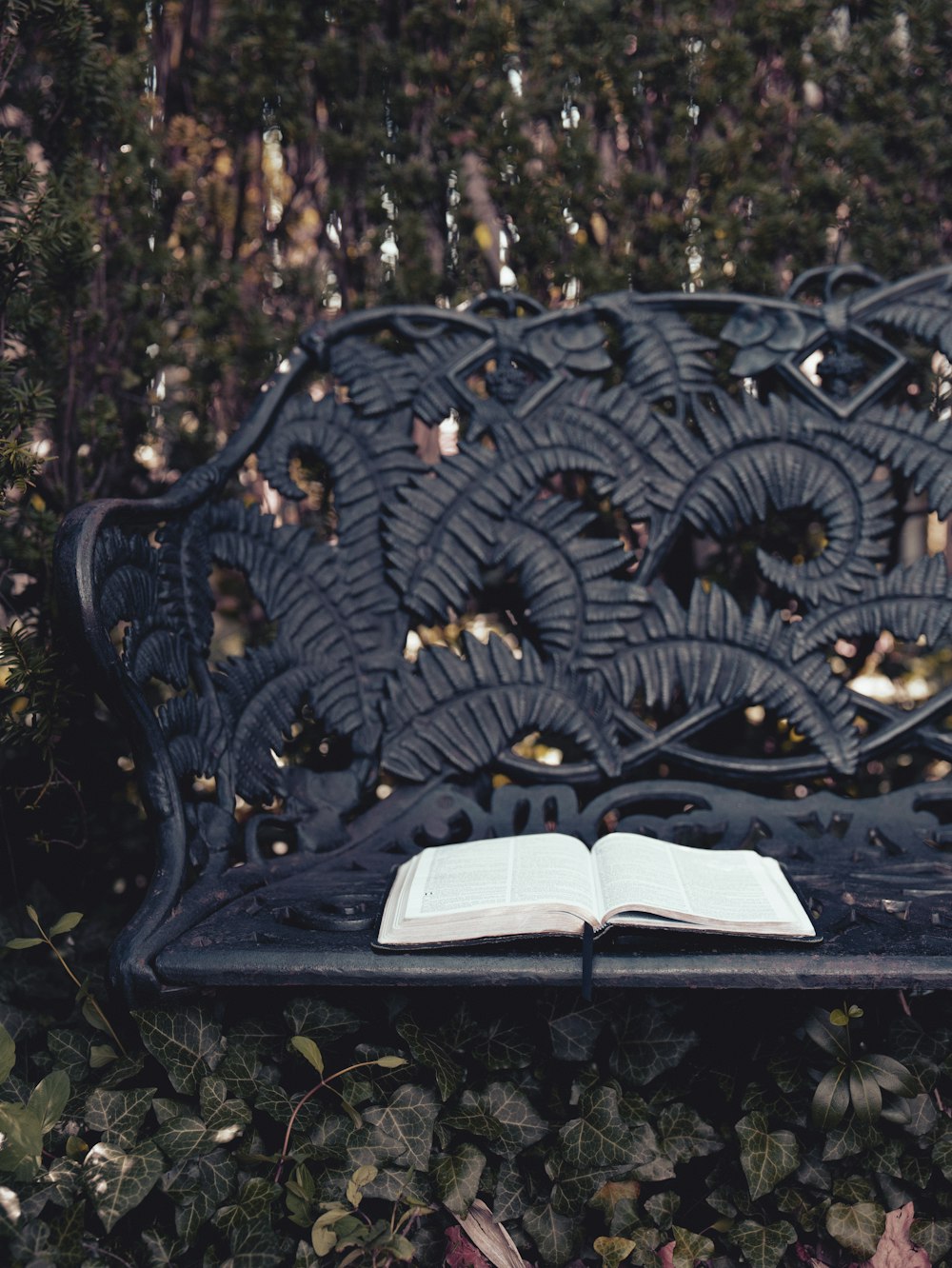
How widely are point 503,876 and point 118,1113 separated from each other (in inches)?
27.8

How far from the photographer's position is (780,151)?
252 centimetres

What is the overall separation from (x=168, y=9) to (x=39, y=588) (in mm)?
1551

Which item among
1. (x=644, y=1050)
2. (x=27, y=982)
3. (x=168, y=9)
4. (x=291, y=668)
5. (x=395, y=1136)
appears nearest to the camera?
(x=395, y=1136)

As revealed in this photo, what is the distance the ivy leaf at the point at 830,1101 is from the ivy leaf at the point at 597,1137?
0.30 metres

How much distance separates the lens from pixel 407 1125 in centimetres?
153

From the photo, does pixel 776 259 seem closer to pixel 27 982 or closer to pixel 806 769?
pixel 806 769

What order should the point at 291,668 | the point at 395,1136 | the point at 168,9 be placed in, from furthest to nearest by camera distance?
the point at 168,9
the point at 291,668
the point at 395,1136

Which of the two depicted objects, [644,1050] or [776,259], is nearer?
[644,1050]

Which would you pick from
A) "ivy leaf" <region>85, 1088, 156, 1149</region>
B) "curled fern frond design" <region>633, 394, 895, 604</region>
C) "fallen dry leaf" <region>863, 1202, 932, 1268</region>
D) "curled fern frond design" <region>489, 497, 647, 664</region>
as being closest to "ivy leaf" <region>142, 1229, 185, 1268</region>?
"ivy leaf" <region>85, 1088, 156, 1149</region>

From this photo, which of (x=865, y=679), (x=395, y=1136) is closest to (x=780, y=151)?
(x=865, y=679)

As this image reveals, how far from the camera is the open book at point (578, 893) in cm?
145

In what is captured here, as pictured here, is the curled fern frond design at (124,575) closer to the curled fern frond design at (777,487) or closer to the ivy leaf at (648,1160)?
the curled fern frond design at (777,487)

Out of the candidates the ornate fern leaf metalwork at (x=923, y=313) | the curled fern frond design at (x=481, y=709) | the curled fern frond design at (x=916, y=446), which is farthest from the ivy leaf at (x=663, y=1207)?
the ornate fern leaf metalwork at (x=923, y=313)

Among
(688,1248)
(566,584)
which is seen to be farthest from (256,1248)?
(566,584)
